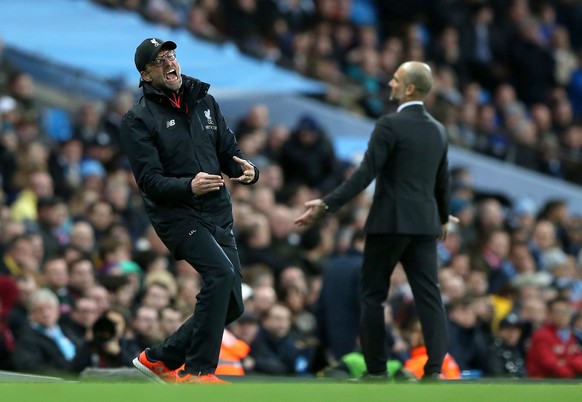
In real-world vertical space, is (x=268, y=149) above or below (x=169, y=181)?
below

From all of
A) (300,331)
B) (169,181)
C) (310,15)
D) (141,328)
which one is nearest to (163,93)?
(169,181)

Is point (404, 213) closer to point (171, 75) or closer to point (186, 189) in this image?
point (186, 189)

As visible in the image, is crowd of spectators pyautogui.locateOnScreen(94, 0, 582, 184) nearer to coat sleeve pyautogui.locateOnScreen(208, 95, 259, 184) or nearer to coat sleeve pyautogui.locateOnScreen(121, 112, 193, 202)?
coat sleeve pyautogui.locateOnScreen(208, 95, 259, 184)

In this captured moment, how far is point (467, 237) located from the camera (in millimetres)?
17938

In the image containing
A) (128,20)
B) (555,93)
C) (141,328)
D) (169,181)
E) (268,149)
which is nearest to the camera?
(169,181)

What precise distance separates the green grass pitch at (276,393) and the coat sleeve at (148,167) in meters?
1.68

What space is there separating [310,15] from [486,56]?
3429mm

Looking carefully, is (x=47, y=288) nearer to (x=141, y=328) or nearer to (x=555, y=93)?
(x=141, y=328)

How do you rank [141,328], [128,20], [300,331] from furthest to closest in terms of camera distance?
1. [128,20]
2. [300,331]
3. [141,328]

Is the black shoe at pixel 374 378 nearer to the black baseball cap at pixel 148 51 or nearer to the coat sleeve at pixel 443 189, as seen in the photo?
the coat sleeve at pixel 443 189

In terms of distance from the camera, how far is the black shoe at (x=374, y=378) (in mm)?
9203

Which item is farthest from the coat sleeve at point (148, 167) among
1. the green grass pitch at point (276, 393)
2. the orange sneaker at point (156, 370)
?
the green grass pitch at point (276, 393)

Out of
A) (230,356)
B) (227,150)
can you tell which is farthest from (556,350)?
(227,150)

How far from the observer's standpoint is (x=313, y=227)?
15617 millimetres
